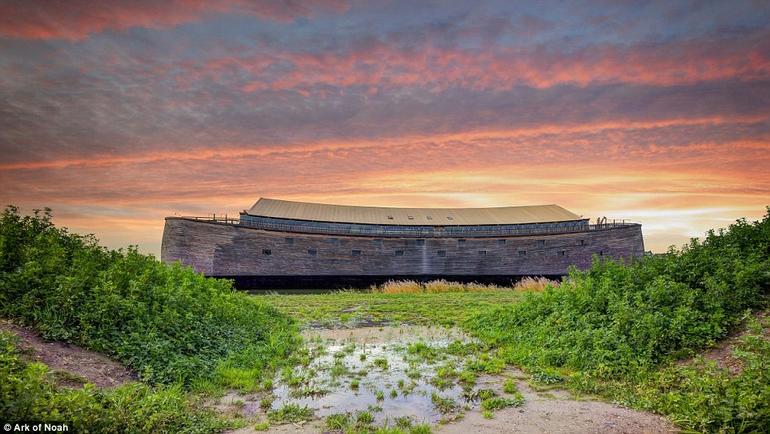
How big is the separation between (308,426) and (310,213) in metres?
36.1

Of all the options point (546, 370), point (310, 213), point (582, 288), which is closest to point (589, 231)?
point (310, 213)

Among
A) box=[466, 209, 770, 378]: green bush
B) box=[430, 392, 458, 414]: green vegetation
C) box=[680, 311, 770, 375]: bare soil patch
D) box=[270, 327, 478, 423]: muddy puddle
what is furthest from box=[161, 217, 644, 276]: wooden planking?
box=[680, 311, 770, 375]: bare soil patch

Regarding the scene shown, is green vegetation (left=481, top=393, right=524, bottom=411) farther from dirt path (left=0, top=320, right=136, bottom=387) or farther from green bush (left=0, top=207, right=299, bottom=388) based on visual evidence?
dirt path (left=0, top=320, right=136, bottom=387)

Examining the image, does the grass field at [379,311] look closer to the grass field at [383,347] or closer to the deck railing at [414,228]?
the grass field at [383,347]

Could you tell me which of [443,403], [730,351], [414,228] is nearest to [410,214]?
[414,228]

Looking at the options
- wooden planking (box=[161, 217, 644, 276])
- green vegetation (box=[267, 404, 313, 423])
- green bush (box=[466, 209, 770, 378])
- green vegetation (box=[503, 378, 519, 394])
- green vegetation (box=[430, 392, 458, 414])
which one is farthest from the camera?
wooden planking (box=[161, 217, 644, 276])

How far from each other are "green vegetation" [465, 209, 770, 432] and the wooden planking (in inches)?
969

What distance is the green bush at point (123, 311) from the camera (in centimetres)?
779

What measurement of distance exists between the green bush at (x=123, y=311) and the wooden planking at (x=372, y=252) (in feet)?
75.2

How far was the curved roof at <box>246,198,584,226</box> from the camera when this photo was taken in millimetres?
40688

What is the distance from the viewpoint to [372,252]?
37250 mm

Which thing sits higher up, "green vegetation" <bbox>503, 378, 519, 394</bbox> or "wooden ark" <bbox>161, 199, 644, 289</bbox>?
"wooden ark" <bbox>161, 199, 644, 289</bbox>

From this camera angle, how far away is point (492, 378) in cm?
862

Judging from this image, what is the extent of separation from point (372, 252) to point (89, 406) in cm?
3217
